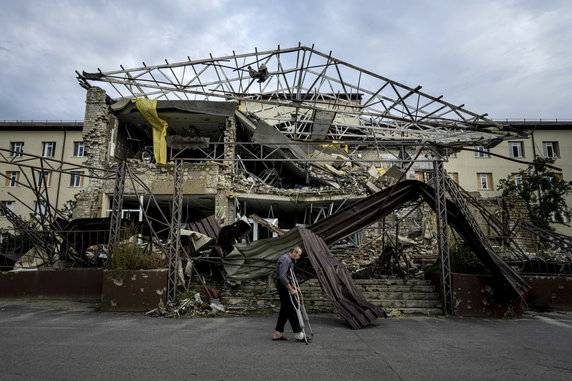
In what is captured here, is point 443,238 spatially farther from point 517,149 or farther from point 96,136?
point 517,149

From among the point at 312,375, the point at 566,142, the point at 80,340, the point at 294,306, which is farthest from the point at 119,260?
the point at 566,142

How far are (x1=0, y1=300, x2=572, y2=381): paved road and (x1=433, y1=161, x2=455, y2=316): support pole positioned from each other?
100 centimetres

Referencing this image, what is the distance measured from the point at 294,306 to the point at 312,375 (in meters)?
1.98

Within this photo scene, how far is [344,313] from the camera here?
815 centimetres

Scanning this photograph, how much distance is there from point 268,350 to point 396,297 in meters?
5.88

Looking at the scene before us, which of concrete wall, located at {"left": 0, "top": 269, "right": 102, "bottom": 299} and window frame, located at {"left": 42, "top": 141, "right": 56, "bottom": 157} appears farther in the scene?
window frame, located at {"left": 42, "top": 141, "right": 56, "bottom": 157}

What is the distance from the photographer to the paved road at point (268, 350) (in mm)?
4641

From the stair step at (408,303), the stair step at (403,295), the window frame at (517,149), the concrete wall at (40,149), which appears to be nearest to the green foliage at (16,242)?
the stair step at (403,295)

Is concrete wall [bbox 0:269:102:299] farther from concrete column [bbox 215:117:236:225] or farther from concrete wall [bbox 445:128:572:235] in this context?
concrete wall [bbox 445:128:572:235]

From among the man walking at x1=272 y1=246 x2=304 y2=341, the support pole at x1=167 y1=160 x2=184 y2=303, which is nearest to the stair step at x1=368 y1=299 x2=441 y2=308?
the man walking at x1=272 y1=246 x2=304 y2=341

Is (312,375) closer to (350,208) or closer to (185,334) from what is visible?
(185,334)

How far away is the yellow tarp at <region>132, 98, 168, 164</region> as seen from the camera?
62.3ft

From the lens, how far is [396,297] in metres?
10.7

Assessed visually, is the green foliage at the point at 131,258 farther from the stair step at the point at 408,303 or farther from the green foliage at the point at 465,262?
the green foliage at the point at 465,262
